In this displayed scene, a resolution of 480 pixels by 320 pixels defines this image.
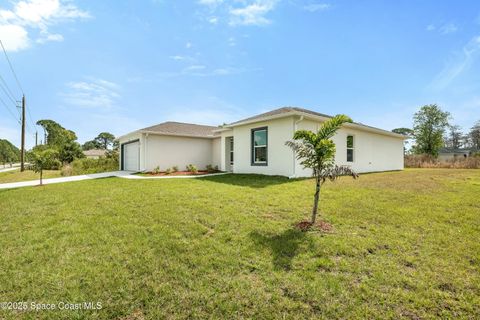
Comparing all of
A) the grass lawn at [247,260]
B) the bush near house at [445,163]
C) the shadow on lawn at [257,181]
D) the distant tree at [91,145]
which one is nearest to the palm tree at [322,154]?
the grass lawn at [247,260]

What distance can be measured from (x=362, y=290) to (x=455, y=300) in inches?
35.2

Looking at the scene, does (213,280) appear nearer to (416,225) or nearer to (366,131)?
(416,225)

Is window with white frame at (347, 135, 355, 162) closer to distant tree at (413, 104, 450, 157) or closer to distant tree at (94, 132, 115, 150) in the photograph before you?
distant tree at (413, 104, 450, 157)

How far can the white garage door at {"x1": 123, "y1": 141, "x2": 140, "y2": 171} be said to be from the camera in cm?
1731

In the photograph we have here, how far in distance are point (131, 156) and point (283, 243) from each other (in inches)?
683

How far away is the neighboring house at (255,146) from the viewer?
11.1 metres

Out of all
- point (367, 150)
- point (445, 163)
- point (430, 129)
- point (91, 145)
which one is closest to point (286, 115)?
point (367, 150)

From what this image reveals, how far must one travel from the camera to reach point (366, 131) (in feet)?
48.2

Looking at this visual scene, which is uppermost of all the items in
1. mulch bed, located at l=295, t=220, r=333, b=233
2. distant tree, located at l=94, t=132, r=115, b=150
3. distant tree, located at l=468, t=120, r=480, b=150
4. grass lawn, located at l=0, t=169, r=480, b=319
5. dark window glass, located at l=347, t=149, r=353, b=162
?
distant tree, located at l=94, t=132, r=115, b=150

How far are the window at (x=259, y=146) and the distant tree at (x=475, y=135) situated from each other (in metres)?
49.6

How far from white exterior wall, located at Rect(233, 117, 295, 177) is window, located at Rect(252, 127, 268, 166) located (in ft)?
0.69

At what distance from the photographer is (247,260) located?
11.1 ft

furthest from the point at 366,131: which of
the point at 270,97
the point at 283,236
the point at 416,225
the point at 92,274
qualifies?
the point at 92,274

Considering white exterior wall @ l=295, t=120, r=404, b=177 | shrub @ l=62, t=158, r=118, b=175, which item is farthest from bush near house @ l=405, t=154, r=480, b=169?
shrub @ l=62, t=158, r=118, b=175
